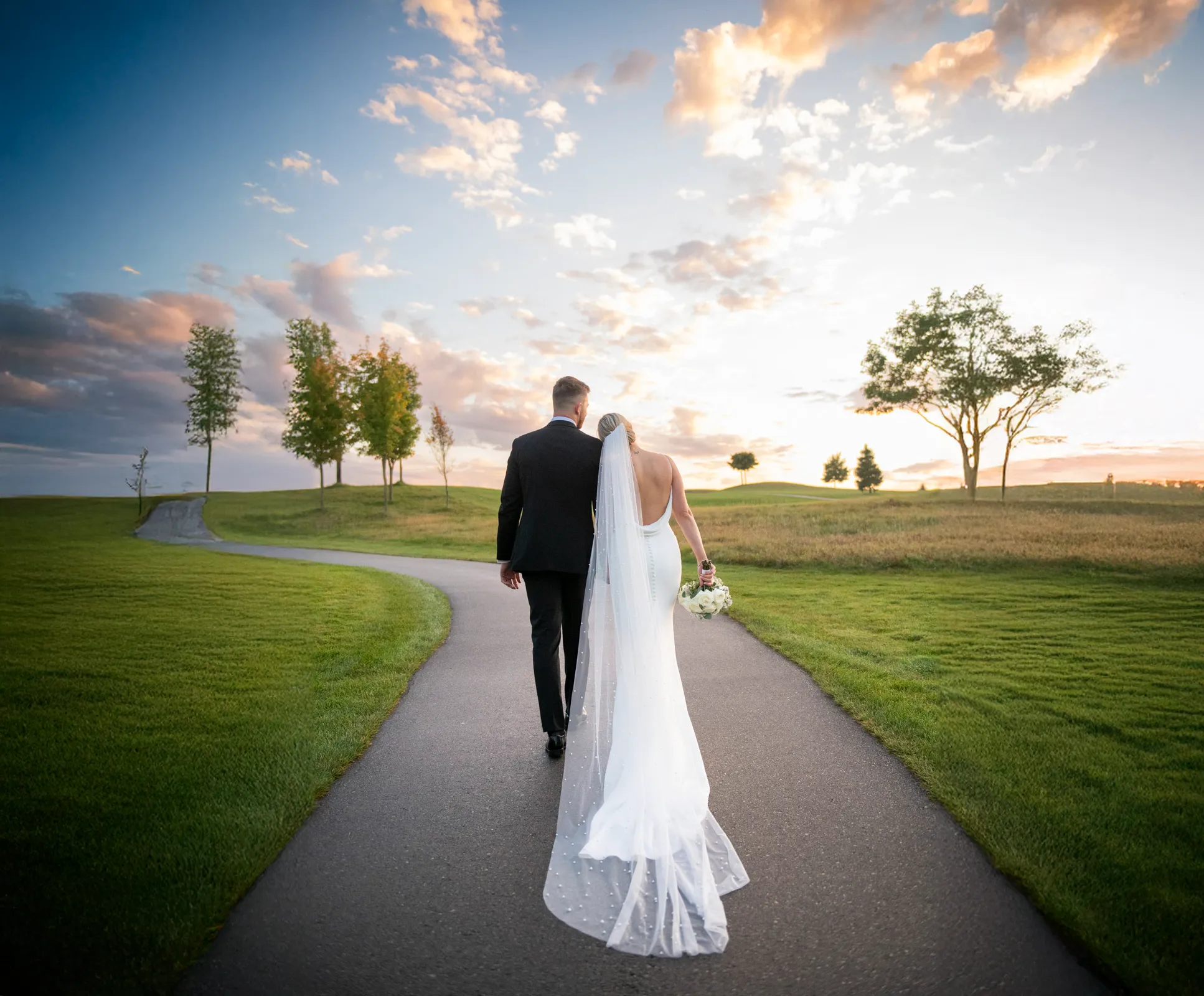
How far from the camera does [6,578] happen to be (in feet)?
48.3

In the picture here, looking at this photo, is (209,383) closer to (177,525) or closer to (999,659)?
(177,525)

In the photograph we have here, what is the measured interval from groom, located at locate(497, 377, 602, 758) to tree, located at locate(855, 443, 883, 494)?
3791 inches

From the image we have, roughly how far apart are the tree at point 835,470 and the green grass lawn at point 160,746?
4064 inches

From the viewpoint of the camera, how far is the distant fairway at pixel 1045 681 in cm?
323

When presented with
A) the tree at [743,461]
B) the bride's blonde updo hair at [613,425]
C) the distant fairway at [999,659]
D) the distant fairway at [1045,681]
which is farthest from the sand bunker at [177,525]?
the tree at [743,461]

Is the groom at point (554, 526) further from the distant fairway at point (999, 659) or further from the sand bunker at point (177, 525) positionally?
the sand bunker at point (177, 525)

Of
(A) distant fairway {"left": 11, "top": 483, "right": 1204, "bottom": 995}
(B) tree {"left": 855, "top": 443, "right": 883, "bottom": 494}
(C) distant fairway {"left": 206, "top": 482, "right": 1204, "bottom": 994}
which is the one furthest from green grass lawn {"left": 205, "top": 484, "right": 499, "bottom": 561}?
(B) tree {"left": 855, "top": 443, "right": 883, "bottom": 494}

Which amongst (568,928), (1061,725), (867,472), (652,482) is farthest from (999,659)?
(867,472)

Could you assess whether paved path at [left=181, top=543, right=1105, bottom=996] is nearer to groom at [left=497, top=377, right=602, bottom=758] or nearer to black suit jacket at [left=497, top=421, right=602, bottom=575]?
groom at [left=497, top=377, right=602, bottom=758]

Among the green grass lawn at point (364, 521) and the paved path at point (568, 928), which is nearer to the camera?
the paved path at point (568, 928)

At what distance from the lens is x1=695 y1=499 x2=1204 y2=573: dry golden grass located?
52.3 ft

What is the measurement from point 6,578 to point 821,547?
860 inches

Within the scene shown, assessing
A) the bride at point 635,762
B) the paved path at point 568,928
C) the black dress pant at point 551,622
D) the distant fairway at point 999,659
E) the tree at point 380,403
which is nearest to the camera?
the paved path at point 568,928

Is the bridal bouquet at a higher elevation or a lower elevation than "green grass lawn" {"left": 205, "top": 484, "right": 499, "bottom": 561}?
higher
